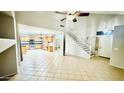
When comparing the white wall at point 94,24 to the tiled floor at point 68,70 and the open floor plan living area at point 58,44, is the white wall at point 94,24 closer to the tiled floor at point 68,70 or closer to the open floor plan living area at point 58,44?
the open floor plan living area at point 58,44

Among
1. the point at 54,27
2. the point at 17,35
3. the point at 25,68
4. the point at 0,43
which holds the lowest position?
the point at 25,68

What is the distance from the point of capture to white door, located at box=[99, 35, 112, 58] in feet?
5.48

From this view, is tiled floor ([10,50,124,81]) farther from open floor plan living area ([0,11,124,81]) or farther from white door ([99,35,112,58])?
white door ([99,35,112,58])

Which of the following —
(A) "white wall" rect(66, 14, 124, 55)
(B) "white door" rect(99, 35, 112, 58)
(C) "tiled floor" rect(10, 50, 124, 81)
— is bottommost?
(C) "tiled floor" rect(10, 50, 124, 81)

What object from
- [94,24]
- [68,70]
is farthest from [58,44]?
[94,24]

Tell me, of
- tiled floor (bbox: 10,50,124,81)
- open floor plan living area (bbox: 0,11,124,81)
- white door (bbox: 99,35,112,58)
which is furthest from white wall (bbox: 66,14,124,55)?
tiled floor (bbox: 10,50,124,81)

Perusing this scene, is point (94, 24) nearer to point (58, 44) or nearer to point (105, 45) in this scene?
point (105, 45)

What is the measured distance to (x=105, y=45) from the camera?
70.4 inches

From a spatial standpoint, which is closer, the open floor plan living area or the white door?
the open floor plan living area
